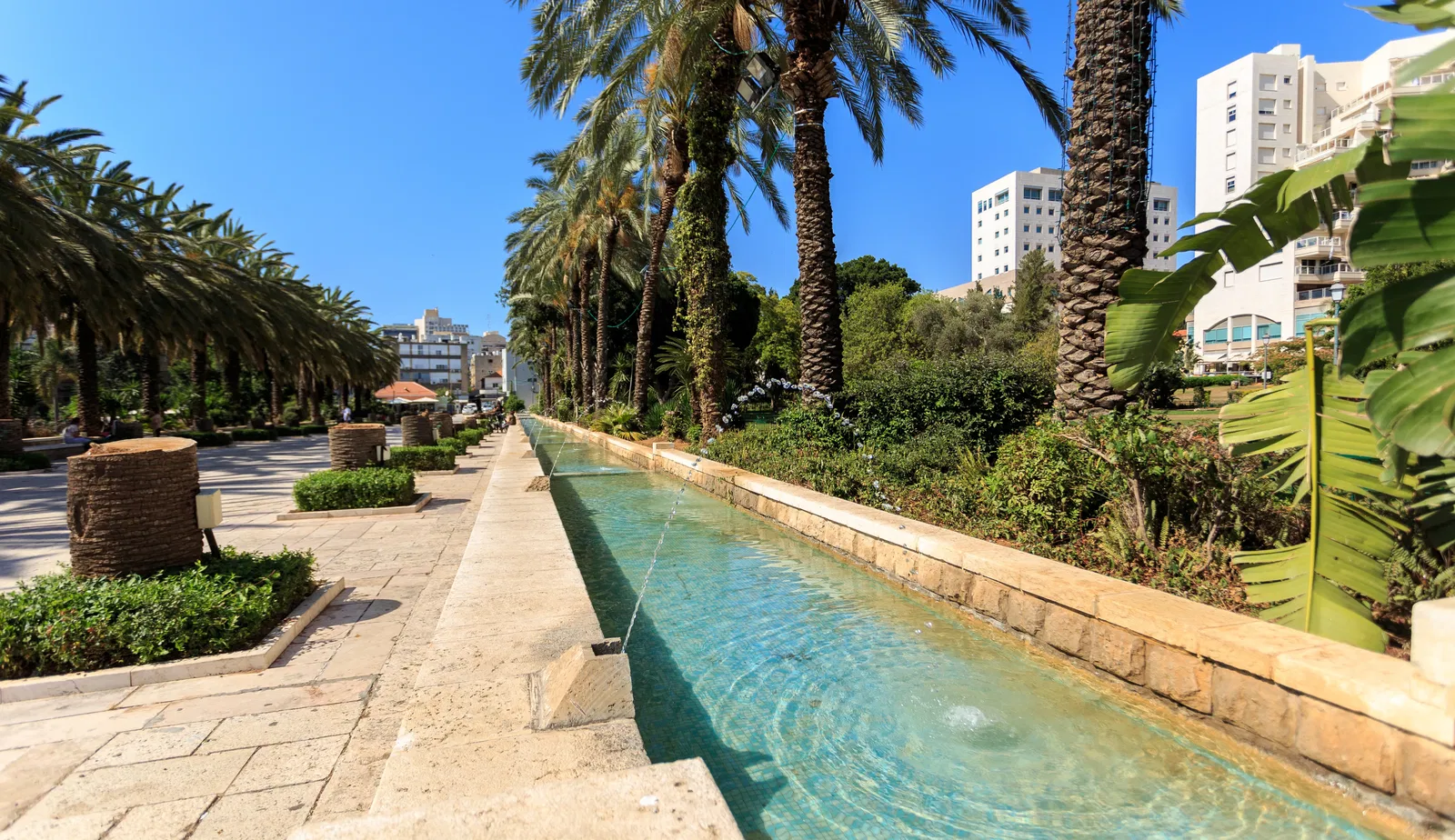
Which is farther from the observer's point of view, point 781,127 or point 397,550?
point 781,127

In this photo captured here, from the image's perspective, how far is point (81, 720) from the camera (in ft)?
10.8

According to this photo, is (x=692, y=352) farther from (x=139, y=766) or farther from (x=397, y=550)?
(x=139, y=766)

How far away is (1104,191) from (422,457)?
13.3 meters

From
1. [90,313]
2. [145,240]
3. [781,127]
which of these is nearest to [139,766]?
[781,127]

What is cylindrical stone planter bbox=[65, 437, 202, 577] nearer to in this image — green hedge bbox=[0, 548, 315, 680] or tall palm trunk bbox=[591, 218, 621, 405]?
green hedge bbox=[0, 548, 315, 680]

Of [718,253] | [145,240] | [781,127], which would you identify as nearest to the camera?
[718,253]

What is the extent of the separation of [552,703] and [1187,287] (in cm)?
345

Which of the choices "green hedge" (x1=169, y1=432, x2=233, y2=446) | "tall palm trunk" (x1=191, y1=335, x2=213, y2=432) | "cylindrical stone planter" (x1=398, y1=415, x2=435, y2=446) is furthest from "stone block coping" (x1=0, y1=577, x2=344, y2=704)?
"tall palm trunk" (x1=191, y1=335, x2=213, y2=432)

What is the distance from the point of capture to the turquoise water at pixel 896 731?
2740 mm

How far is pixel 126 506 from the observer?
4223mm

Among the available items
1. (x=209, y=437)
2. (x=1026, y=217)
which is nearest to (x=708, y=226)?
(x=209, y=437)

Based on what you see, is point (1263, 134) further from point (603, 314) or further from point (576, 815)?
point (576, 815)

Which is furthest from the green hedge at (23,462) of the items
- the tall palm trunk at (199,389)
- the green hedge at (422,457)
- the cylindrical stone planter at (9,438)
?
the tall palm trunk at (199,389)

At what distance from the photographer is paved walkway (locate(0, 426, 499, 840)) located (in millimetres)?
2508
